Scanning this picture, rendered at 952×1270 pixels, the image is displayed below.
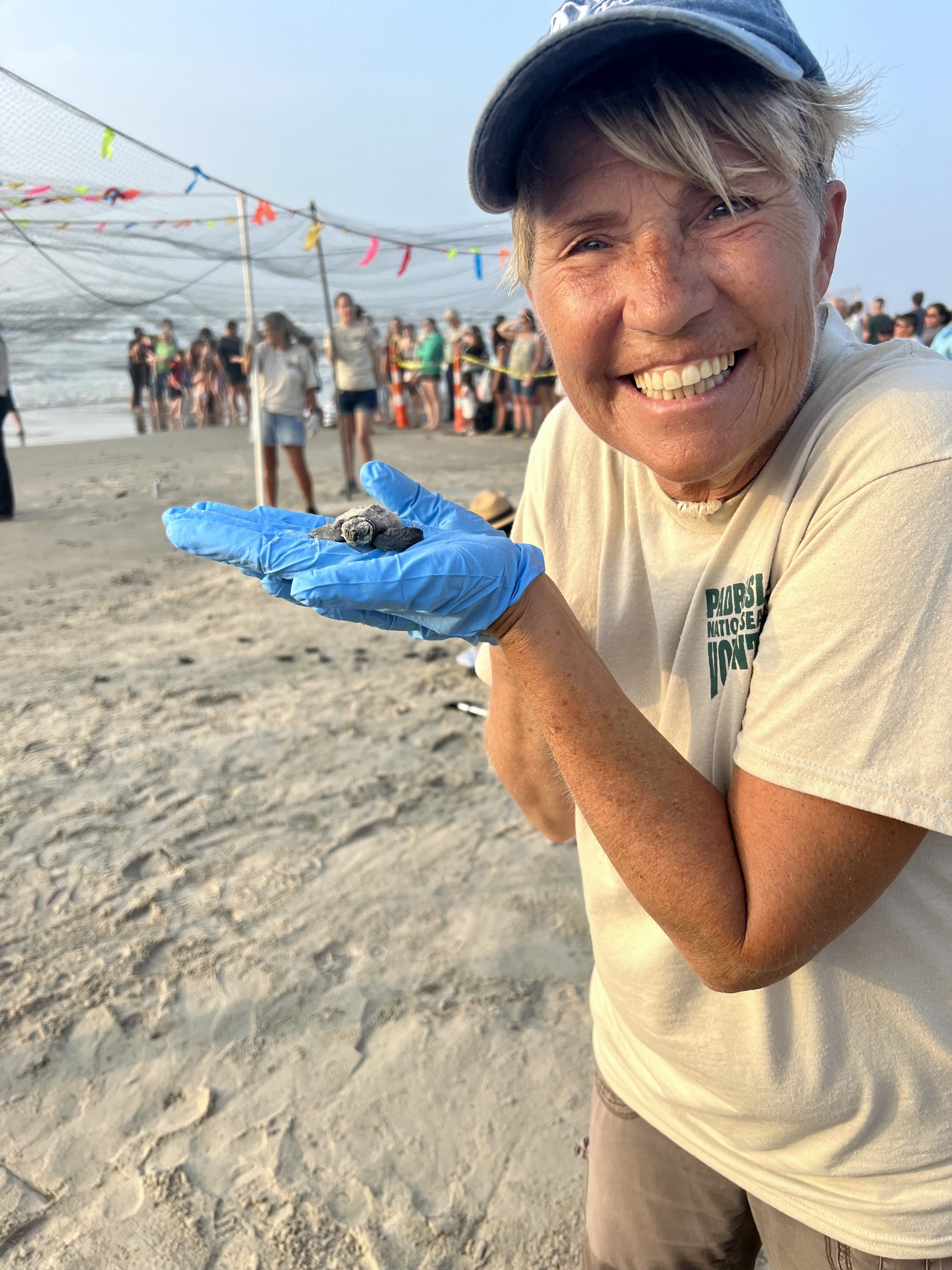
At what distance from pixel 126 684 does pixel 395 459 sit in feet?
26.4

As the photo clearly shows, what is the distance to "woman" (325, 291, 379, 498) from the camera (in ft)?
29.2

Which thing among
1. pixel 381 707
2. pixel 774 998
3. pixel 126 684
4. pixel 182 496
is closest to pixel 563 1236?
pixel 774 998

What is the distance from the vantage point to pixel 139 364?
754 inches

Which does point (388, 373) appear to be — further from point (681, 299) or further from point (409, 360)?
point (681, 299)

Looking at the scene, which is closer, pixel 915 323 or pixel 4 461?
pixel 4 461

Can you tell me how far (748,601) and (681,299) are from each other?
1.25 ft

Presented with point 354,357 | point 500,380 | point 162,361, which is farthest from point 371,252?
point 162,361

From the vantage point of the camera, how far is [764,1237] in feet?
4.02

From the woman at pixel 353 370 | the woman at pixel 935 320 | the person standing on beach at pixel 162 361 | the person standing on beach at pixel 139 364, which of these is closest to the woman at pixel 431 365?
the person standing on beach at pixel 162 361

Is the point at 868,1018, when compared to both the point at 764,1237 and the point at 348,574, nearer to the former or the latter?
the point at 764,1237

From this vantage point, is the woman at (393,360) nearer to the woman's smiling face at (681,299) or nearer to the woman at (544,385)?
the woman at (544,385)

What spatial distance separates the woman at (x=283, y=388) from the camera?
293 inches

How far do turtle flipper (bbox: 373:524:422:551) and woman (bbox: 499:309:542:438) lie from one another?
1274 centimetres

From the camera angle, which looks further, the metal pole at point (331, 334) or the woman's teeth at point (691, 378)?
the metal pole at point (331, 334)
